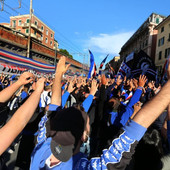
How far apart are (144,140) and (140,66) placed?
628cm

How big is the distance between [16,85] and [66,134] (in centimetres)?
80

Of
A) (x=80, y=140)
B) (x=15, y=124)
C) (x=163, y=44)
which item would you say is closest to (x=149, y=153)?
(x=80, y=140)

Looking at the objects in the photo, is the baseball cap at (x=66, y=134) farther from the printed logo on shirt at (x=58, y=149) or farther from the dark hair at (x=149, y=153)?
the dark hair at (x=149, y=153)

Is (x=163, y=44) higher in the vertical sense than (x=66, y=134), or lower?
higher

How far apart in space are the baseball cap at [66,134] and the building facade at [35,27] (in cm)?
5243

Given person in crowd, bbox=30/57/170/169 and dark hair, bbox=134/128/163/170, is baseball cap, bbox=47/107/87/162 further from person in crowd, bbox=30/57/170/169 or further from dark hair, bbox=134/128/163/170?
dark hair, bbox=134/128/163/170

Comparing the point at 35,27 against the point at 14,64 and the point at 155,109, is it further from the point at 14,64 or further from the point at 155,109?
the point at 155,109

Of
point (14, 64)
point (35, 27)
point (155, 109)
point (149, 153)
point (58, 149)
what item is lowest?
point (149, 153)

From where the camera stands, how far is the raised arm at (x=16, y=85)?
142 cm

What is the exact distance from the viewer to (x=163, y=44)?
2955 centimetres

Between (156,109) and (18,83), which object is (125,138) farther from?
(18,83)

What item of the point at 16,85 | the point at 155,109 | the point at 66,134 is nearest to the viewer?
the point at 155,109

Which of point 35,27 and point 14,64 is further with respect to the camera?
point 35,27

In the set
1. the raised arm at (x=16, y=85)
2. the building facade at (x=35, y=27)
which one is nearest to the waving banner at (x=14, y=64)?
the raised arm at (x=16, y=85)
